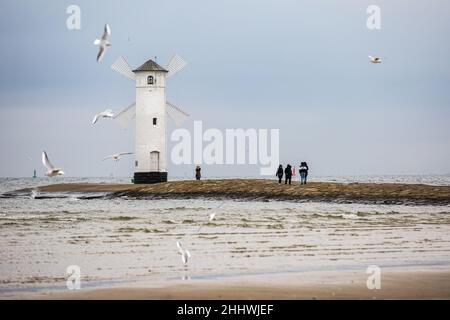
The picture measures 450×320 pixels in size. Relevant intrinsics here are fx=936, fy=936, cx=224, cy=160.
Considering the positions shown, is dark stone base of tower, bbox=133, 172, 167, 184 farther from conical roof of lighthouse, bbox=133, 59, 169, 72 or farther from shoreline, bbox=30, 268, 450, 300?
shoreline, bbox=30, 268, 450, 300

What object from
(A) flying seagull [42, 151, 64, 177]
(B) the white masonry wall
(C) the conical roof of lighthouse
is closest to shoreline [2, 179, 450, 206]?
(B) the white masonry wall

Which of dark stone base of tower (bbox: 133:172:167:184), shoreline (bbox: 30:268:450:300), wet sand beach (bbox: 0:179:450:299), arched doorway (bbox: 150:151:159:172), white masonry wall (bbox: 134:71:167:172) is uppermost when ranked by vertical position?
white masonry wall (bbox: 134:71:167:172)

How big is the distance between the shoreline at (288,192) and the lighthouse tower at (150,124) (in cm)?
198

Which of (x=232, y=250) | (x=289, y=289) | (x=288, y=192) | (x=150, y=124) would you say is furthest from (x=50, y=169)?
(x=150, y=124)

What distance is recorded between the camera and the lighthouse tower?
207 feet

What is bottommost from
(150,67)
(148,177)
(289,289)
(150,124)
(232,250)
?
(289,289)

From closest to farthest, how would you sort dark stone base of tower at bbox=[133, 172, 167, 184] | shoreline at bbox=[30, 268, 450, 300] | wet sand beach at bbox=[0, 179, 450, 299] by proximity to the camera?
shoreline at bbox=[30, 268, 450, 300]
wet sand beach at bbox=[0, 179, 450, 299]
dark stone base of tower at bbox=[133, 172, 167, 184]

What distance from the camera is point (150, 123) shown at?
207 ft

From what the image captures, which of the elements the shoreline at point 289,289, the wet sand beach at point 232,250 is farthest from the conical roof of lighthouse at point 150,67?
the shoreline at point 289,289

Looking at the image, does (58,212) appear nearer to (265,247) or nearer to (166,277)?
(265,247)

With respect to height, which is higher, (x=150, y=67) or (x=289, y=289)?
(x=150, y=67)

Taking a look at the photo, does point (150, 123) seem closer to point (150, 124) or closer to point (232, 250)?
point (150, 124)

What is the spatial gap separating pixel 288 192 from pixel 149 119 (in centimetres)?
1508

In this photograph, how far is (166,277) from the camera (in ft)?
62.8
